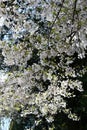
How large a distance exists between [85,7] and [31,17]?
4.32 feet

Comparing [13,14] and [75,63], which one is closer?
[13,14]

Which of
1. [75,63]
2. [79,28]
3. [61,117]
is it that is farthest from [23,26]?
[61,117]

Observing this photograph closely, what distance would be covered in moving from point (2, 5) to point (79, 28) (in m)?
Answer: 1.27

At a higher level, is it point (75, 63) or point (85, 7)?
point (75, 63)

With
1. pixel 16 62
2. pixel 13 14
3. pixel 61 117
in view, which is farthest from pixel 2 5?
pixel 61 117

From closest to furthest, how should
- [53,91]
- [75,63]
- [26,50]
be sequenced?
[26,50], [53,91], [75,63]

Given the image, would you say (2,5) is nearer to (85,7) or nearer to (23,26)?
(23,26)

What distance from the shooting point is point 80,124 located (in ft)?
57.5

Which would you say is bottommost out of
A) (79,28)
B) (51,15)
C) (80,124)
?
(79,28)

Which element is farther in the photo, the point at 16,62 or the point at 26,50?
the point at 16,62

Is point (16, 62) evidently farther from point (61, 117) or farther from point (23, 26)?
point (61, 117)

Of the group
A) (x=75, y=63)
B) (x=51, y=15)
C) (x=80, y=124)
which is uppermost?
(x=75, y=63)

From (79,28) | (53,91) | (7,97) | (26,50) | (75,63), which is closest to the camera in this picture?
(79,28)

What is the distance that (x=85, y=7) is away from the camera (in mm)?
5680
